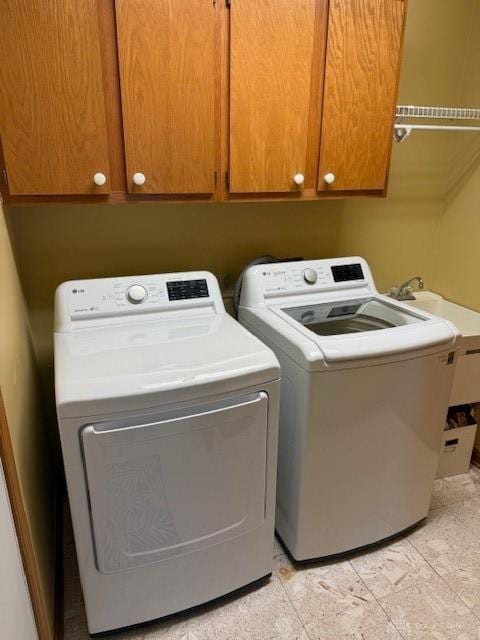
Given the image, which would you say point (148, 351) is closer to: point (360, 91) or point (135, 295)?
point (135, 295)

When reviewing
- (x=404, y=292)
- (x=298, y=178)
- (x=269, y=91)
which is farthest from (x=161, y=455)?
(x=404, y=292)

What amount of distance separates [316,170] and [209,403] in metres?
1.06

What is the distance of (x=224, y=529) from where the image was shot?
1507 mm

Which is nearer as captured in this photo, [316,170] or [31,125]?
[31,125]

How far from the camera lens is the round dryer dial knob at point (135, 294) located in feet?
5.74

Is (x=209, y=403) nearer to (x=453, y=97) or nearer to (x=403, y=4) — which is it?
(x=403, y=4)

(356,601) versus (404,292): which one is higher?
(404,292)

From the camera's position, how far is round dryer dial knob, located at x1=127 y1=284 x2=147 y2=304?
175 cm

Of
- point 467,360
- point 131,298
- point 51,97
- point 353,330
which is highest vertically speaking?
point 51,97

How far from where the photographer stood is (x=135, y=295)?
1751 millimetres

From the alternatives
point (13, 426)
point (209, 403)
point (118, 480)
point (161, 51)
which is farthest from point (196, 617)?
point (161, 51)

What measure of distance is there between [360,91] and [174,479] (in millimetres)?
1588

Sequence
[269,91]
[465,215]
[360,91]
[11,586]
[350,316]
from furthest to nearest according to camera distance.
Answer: [465,215], [350,316], [360,91], [269,91], [11,586]

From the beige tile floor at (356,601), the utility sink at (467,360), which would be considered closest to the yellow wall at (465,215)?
the utility sink at (467,360)
